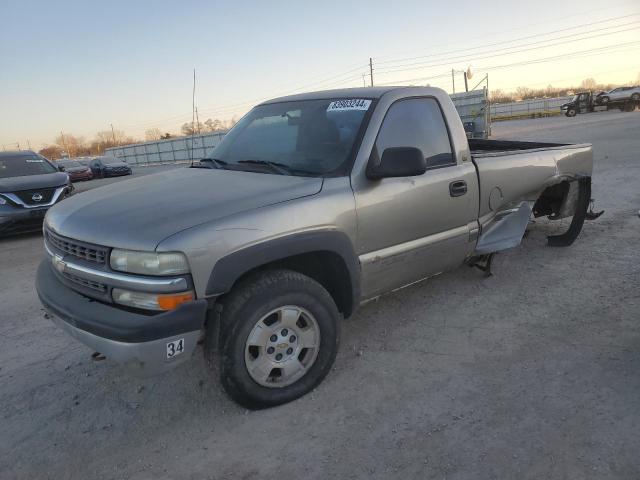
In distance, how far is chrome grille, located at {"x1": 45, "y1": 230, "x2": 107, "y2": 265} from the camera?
2.59m

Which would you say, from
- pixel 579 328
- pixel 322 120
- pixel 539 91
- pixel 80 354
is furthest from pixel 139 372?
pixel 539 91

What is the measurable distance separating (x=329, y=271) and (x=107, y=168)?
27.7 meters

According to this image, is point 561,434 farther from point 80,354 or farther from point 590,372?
point 80,354

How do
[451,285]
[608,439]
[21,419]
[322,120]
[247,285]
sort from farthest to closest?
[451,285]
[322,120]
[21,419]
[247,285]
[608,439]

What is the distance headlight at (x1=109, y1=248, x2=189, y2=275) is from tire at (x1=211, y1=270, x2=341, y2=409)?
0.37m

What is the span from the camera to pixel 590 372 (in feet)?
10.0

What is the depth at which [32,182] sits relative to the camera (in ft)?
28.5

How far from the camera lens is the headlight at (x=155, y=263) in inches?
94.8

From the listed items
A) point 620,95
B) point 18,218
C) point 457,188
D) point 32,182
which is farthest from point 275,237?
point 620,95

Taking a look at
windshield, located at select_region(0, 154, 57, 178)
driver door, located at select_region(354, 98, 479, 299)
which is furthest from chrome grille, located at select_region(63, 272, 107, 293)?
windshield, located at select_region(0, 154, 57, 178)

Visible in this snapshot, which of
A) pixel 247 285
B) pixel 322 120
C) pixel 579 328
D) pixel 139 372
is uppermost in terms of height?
pixel 322 120

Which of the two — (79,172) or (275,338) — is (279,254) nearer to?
(275,338)

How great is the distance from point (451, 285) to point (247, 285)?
2.60 metres

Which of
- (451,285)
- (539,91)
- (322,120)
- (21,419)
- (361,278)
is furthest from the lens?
(539,91)
